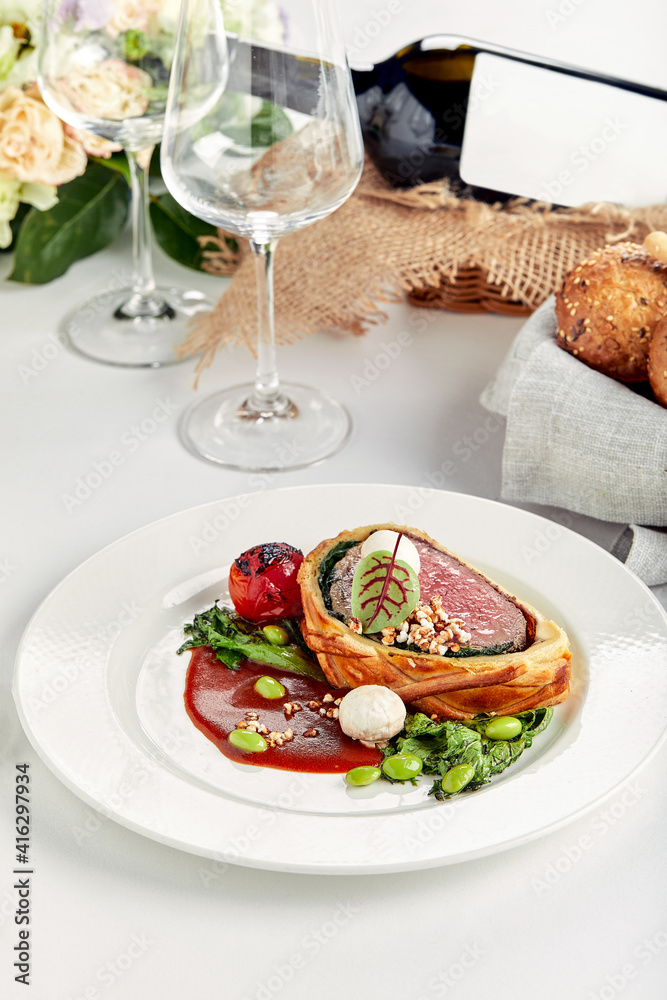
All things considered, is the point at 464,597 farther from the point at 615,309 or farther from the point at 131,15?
the point at 131,15

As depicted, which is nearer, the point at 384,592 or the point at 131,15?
the point at 384,592

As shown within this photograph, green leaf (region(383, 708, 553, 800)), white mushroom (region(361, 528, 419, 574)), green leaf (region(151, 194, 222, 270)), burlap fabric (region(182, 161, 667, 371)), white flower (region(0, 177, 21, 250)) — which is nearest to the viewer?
green leaf (region(383, 708, 553, 800))

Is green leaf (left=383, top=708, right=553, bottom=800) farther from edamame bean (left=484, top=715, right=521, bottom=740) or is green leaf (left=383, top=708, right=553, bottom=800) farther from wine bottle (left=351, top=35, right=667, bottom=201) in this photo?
wine bottle (left=351, top=35, right=667, bottom=201)

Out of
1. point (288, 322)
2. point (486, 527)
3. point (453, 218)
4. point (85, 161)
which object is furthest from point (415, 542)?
point (85, 161)

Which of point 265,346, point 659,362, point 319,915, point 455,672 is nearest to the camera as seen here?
point 319,915

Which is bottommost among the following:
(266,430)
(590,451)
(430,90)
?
(266,430)

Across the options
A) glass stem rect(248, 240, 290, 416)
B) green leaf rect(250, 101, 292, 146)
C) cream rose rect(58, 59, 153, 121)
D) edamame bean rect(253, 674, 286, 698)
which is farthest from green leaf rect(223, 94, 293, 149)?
edamame bean rect(253, 674, 286, 698)

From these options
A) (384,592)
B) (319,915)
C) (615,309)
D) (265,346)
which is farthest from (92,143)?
(319,915)
